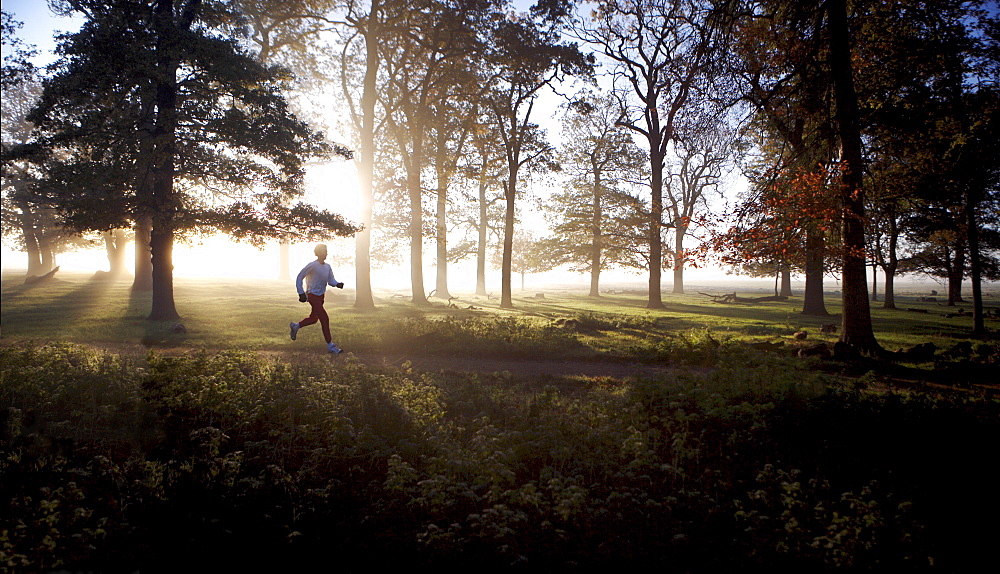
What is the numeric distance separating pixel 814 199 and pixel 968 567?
7487 millimetres

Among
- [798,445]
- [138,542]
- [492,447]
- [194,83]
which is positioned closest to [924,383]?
[798,445]

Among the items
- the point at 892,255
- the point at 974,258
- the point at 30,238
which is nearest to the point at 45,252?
the point at 30,238

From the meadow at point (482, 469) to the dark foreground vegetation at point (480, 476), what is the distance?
0.08 feet

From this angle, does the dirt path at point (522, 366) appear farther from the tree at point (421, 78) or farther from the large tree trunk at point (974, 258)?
the tree at point (421, 78)

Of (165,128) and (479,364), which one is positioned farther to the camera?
(165,128)

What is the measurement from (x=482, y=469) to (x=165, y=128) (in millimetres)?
15047

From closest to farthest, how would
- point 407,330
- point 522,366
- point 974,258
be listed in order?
point 522,366 → point 407,330 → point 974,258

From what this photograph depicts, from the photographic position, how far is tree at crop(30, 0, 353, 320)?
41.7 feet

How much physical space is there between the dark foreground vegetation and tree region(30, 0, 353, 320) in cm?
825

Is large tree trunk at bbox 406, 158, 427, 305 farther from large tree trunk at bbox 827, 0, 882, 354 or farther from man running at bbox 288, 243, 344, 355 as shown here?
large tree trunk at bbox 827, 0, 882, 354

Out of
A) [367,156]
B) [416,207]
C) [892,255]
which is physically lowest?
[892,255]

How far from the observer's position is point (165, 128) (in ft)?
45.2

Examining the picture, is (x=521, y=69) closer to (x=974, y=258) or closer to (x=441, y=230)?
(x=441, y=230)

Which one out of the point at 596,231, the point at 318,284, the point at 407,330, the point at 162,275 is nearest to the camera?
the point at 318,284
